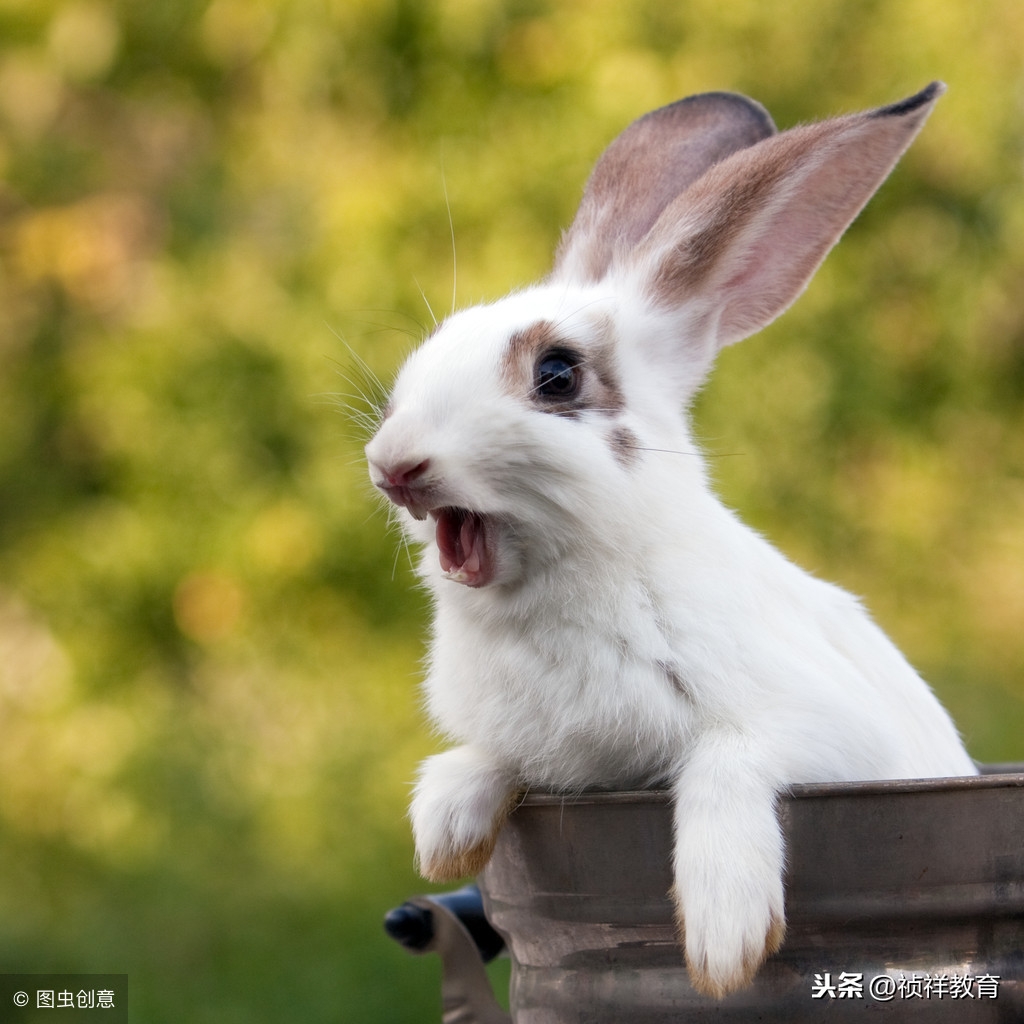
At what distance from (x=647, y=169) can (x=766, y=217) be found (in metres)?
0.35

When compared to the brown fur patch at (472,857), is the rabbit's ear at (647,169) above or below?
above

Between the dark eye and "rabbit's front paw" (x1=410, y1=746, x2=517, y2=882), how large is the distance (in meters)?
0.38

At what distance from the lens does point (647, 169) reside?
1827 mm

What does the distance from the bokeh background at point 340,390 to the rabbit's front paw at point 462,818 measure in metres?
2.36

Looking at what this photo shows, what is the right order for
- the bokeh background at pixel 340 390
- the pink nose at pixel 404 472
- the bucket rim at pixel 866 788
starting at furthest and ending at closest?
the bokeh background at pixel 340 390
the pink nose at pixel 404 472
the bucket rim at pixel 866 788

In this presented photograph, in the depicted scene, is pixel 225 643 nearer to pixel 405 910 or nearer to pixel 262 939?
pixel 262 939

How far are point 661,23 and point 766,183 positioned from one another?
3037 mm

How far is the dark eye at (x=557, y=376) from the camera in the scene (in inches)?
54.2

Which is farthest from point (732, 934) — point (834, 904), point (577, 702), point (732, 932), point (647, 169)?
point (647, 169)

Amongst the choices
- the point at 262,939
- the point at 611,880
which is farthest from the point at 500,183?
the point at 611,880

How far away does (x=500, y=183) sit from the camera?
4078mm

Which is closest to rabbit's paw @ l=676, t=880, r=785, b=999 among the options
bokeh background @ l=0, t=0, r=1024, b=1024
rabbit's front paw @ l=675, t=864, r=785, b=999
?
rabbit's front paw @ l=675, t=864, r=785, b=999

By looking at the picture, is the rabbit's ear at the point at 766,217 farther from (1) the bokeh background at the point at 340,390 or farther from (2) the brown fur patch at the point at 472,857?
(1) the bokeh background at the point at 340,390

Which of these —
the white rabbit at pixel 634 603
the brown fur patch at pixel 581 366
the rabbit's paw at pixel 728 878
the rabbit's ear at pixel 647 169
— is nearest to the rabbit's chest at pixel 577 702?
the white rabbit at pixel 634 603
